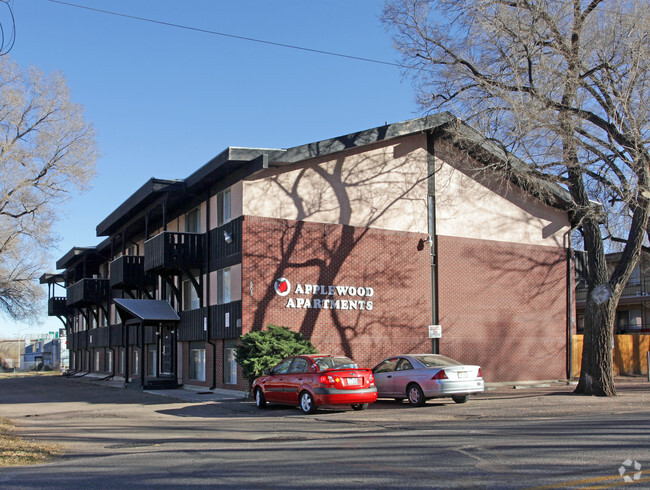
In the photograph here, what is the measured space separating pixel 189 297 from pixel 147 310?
6.03ft

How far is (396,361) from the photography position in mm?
20016

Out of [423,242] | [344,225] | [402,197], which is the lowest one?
[423,242]

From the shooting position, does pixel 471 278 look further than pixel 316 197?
Yes

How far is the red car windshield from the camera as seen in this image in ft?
57.3

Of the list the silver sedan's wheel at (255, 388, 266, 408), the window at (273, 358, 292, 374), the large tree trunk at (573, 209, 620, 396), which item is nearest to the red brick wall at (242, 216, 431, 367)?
the silver sedan's wheel at (255, 388, 266, 408)

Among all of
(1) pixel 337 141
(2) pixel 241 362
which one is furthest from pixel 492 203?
(2) pixel 241 362

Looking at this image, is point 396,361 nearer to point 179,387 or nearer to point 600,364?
point 600,364

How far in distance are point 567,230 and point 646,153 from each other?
40.0 feet

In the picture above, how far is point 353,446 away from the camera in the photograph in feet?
35.8

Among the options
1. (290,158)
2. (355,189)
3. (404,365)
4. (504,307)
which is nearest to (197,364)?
(355,189)

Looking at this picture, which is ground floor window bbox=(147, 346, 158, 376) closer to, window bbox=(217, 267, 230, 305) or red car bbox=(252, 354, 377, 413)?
window bbox=(217, 267, 230, 305)

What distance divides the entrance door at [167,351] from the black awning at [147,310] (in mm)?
984

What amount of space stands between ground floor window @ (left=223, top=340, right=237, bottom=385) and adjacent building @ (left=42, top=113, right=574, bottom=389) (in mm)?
42

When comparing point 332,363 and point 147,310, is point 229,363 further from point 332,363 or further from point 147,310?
point 332,363
